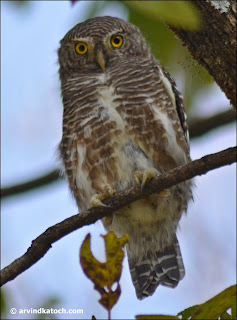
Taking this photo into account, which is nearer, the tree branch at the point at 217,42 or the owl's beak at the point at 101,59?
the tree branch at the point at 217,42

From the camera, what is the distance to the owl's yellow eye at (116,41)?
4665mm

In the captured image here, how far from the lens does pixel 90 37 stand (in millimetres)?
4629

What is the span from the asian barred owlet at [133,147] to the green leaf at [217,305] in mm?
1779

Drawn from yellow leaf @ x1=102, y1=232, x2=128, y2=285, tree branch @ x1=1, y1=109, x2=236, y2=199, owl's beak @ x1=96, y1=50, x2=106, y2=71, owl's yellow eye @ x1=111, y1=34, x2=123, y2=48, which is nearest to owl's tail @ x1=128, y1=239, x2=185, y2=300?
tree branch @ x1=1, y1=109, x2=236, y2=199

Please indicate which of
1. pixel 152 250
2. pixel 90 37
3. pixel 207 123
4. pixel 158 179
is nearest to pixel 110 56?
pixel 90 37

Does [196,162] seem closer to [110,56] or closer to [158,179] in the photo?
[158,179]

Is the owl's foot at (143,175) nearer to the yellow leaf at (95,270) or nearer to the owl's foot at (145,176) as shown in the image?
the owl's foot at (145,176)

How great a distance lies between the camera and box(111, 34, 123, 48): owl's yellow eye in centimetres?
467

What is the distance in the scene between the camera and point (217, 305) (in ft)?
5.54

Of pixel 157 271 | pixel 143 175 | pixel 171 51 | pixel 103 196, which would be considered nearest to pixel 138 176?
pixel 143 175

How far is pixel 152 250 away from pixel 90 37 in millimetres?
1692

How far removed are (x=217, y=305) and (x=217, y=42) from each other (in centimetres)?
118

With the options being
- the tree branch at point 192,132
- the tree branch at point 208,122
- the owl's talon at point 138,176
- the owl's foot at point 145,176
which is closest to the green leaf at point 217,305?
the owl's foot at point 145,176

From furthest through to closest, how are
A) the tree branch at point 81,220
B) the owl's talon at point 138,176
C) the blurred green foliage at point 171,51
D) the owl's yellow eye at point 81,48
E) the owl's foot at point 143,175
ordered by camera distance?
1. the owl's yellow eye at point 81,48
2. the owl's talon at point 138,176
3. the owl's foot at point 143,175
4. the blurred green foliage at point 171,51
5. the tree branch at point 81,220
